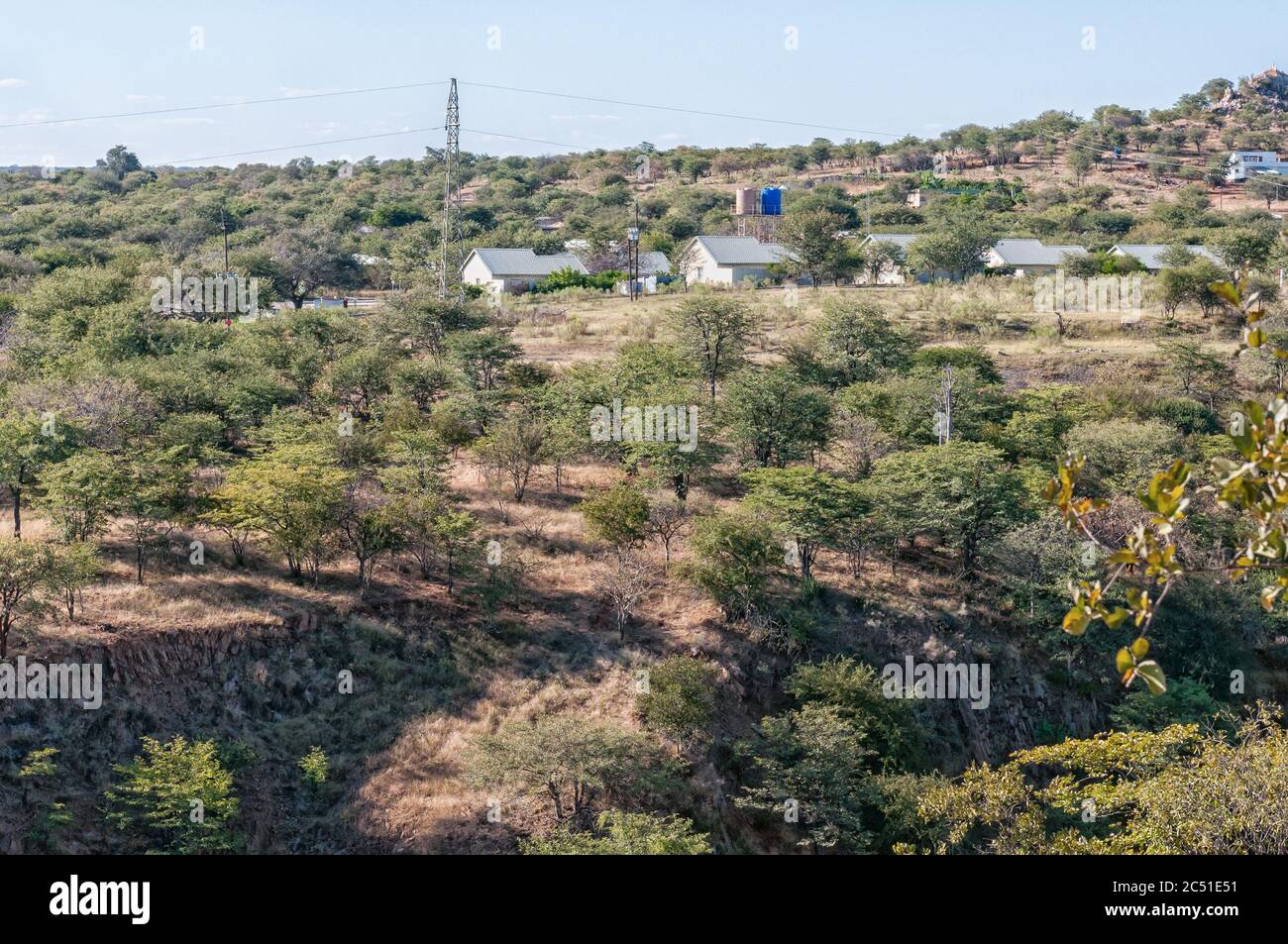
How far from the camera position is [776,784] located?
21.5m

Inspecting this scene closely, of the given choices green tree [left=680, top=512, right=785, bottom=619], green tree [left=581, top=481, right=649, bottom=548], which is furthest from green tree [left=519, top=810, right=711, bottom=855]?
green tree [left=581, top=481, right=649, bottom=548]

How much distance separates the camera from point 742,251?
222 feet

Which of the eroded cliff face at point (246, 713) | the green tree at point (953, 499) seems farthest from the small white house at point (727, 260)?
the eroded cliff face at point (246, 713)

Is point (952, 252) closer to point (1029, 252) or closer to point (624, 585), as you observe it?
point (1029, 252)

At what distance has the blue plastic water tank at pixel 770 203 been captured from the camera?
92.4 meters

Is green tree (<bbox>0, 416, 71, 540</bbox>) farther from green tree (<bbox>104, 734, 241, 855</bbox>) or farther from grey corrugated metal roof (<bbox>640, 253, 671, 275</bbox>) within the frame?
grey corrugated metal roof (<bbox>640, 253, 671, 275</bbox>)

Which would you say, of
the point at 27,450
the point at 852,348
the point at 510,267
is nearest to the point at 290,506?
the point at 27,450

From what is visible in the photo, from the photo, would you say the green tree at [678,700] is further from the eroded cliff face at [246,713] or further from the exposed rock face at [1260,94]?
the exposed rock face at [1260,94]

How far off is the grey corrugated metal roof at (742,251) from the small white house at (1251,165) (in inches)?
2652

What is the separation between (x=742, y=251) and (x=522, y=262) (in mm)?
12922

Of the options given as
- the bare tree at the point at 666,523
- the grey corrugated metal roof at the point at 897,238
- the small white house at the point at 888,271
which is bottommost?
the bare tree at the point at 666,523
